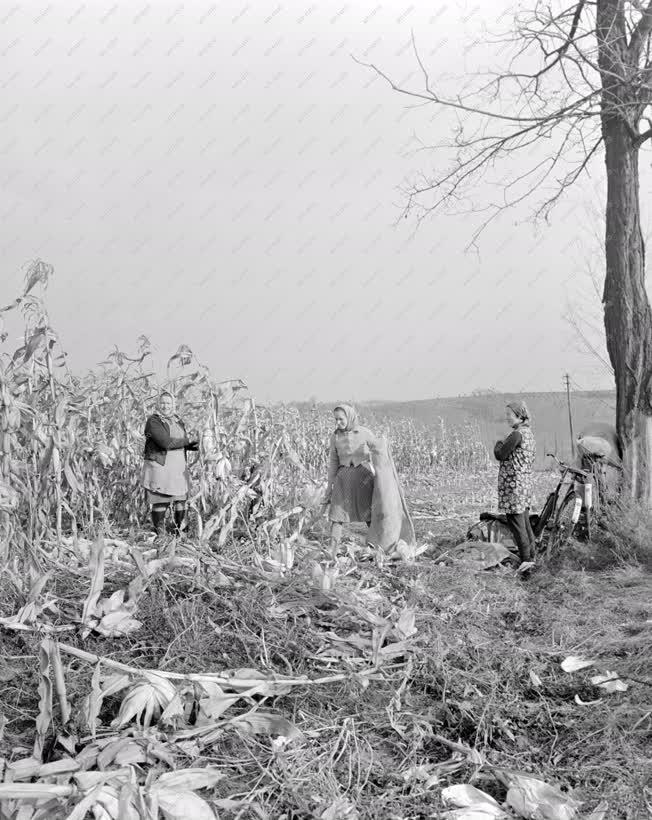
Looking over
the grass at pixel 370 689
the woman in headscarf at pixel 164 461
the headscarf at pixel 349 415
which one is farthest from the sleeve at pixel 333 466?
the grass at pixel 370 689

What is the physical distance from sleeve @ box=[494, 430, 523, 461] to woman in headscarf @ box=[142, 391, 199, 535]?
2.97 meters

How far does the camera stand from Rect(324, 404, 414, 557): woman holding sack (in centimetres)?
712

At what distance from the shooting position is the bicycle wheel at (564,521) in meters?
7.46

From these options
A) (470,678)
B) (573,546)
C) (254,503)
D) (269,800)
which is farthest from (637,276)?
(269,800)

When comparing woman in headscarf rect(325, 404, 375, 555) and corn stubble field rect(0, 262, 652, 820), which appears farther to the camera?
woman in headscarf rect(325, 404, 375, 555)

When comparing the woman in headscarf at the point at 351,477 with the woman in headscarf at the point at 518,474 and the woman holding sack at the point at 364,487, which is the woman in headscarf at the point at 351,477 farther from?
the woman in headscarf at the point at 518,474

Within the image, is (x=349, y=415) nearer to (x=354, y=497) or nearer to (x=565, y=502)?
(x=354, y=497)

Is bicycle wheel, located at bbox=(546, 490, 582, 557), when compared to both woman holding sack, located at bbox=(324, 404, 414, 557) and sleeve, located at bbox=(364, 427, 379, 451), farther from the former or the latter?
sleeve, located at bbox=(364, 427, 379, 451)

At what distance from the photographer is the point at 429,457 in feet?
72.4

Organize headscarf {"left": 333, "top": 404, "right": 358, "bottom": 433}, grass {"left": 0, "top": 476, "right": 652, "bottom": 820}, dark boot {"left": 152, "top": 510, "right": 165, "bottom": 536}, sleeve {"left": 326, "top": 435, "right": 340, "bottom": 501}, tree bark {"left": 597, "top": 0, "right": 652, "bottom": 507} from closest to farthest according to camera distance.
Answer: grass {"left": 0, "top": 476, "right": 652, "bottom": 820}, headscarf {"left": 333, "top": 404, "right": 358, "bottom": 433}, sleeve {"left": 326, "top": 435, "right": 340, "bottom": 501}, dark boot {"left": 152, "top": 510, "right": 165, "bottom": 536}, tree bark {"left": 597, "top": 0, "right": 652, "bottom": 507}

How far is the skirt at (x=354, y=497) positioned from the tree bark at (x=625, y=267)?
123 inches

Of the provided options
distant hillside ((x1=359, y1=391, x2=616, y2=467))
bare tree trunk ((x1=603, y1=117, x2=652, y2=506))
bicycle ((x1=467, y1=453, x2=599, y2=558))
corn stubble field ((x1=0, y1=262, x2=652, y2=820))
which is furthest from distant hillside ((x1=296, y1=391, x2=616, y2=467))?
corn stubble field ((x1=0, y1=262, x2=652, y2=820))

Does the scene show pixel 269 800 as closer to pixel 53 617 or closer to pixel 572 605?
pixel 53 617

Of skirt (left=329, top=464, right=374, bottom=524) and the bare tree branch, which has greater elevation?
the bare tree branch
